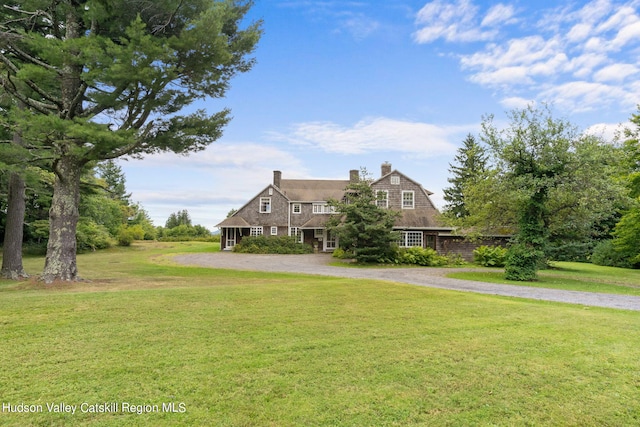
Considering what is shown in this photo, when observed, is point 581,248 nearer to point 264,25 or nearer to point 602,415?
point 264,25

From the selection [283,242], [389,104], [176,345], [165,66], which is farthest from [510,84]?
[283,242]

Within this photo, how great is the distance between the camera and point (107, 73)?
987 centimetres

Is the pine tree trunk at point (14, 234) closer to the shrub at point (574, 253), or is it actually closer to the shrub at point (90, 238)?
the shrub at point (90, 238)

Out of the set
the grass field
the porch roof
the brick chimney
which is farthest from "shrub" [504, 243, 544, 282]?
the porch roof

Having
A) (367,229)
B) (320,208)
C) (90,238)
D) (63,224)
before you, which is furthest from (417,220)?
(90,238)

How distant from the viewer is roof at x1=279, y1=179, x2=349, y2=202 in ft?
118

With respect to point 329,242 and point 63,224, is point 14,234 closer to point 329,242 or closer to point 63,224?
point 63,224

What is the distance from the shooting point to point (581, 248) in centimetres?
3216

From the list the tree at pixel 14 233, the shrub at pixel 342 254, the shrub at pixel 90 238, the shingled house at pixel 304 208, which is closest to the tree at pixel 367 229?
the shrub at pixel 342 254

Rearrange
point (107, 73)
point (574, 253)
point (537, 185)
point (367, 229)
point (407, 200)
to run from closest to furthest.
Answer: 1. point (107, 73)
2. point (537, 185)
3. point (367, 229)
4. point (407, 200)
5. point (574, 253)

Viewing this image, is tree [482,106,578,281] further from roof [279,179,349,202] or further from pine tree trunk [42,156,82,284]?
roof [279,179,349,202]

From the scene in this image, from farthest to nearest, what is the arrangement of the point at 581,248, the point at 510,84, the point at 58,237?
the point at 581,248, the point at 510,84, the point at 58,237

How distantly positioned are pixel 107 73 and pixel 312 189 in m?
28.3

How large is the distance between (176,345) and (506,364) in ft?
14.7
